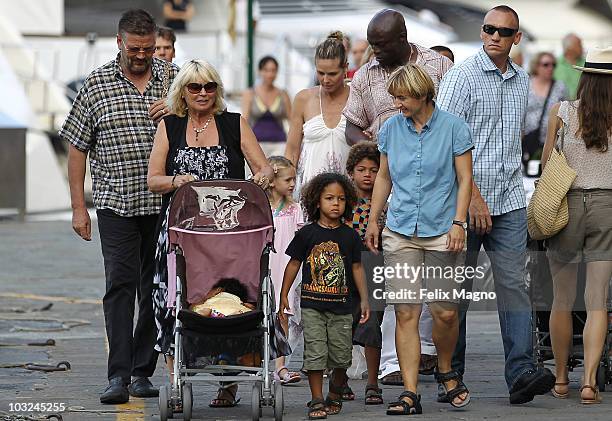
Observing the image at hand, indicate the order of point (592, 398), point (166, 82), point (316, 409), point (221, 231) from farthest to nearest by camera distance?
1. point (166, 82)
2. point (592, 398)
3. point (221, 231)
4. point (316, 409)

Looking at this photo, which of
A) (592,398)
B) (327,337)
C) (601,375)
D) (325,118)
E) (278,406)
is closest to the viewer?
(278,406)

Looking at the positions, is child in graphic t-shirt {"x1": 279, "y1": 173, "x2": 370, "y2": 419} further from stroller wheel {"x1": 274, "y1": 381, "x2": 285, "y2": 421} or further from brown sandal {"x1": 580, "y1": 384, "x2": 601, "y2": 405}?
brown sandal {"x1": 580, "y1": 384, "x2": 601, "y2": 405}

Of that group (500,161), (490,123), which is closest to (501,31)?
(490,123)

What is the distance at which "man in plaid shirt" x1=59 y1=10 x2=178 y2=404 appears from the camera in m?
9.10

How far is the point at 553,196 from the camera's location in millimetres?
8906

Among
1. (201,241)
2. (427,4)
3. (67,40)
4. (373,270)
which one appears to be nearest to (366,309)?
(373,270)

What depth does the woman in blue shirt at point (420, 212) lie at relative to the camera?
27.8 ft

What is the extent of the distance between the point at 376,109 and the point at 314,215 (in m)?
1.21

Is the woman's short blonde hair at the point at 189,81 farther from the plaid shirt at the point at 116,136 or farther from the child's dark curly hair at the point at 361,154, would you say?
the child's dark curly hair at the point at 361,154

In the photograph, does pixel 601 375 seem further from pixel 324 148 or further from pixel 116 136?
pixel 116 136

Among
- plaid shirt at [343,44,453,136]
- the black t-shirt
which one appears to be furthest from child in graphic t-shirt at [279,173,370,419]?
plaid shirt at [343,44,453,136]

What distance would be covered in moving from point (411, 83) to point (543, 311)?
1919mm

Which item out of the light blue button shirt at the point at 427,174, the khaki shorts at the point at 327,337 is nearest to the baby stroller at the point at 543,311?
the light blue button shirt at the point at 427,174

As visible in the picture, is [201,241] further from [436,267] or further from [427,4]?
[427,4]
